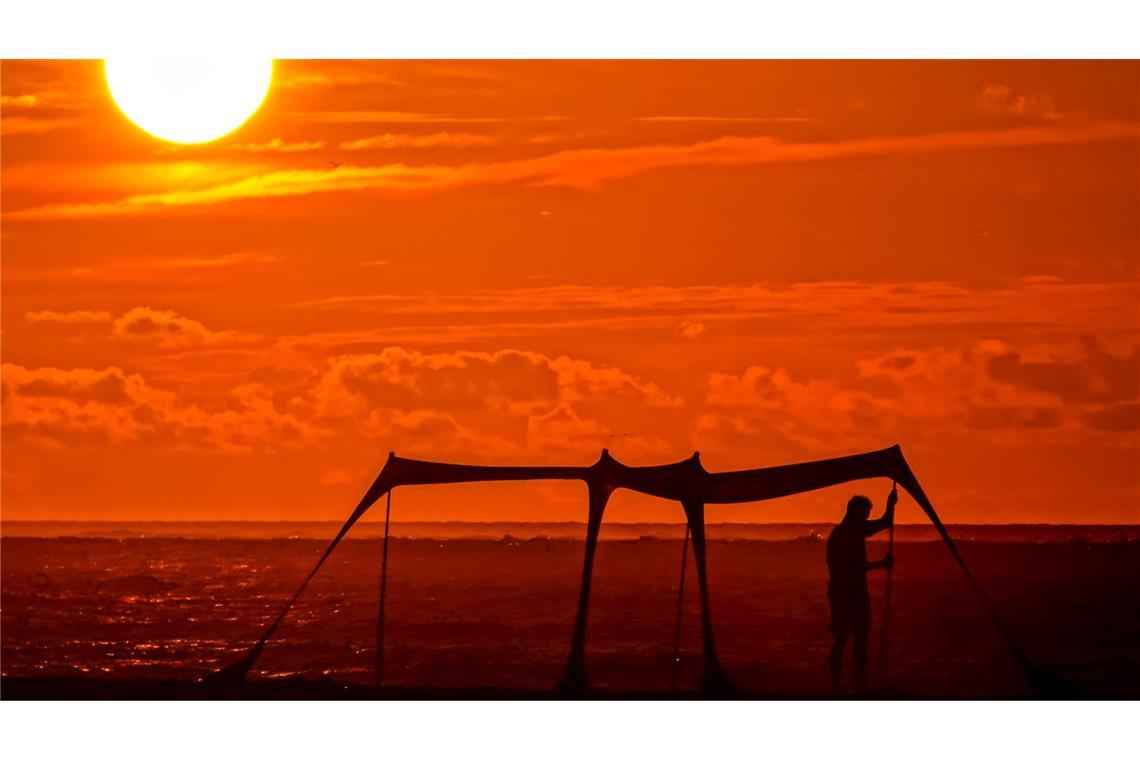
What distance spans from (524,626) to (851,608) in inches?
306

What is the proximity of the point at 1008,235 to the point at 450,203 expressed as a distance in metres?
3.49

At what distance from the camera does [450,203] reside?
8.66 metres

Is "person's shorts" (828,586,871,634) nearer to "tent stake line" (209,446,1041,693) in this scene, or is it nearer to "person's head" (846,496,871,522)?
"person's head" (846,496,871,522)

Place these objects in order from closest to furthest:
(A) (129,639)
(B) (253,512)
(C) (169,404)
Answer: (C) (169,404), (B) (253,512), (A) (129,639)

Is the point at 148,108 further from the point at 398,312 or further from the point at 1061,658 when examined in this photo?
the point at 1061,658

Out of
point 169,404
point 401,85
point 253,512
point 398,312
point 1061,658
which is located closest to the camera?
point 401,85

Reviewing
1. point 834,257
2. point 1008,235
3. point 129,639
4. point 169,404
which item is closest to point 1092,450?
point 1008,235

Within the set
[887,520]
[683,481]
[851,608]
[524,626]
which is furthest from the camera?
[524,626]

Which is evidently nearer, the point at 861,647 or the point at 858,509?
the point at 858,509

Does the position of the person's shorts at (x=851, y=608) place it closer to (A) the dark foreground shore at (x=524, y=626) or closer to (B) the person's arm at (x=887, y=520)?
(B) the person's arm at (x=887, y=520)

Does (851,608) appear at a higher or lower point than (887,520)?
lower

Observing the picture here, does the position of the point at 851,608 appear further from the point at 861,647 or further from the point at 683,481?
the point at 683,481

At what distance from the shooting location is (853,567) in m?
6.59

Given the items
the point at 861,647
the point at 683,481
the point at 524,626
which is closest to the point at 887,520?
the point at 861,647
